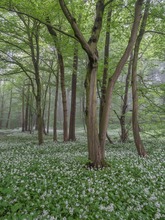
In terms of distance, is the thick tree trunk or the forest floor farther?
the thick tree trunk

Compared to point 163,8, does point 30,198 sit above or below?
below

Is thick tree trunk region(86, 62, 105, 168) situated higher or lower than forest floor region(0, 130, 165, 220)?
higher

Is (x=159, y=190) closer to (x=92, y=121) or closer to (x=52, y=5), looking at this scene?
(x=92, y=121)

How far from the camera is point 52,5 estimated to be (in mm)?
9969

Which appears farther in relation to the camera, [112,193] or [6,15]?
[6,15]

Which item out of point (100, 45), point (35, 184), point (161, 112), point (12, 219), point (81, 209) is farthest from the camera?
point (100, 45)

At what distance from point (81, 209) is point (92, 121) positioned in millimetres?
3432

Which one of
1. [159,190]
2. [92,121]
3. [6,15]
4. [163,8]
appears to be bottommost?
[159,190]

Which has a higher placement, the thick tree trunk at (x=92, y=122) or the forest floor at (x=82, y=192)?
the thick tree trunk at (x=92, y=122)

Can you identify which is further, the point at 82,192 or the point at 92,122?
the point at 92,122

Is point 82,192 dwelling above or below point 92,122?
below

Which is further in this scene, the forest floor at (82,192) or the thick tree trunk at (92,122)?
the thick tree trunk at (92,122)

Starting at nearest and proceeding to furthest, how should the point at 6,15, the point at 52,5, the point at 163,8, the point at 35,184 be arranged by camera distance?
the point at 35,184, the point at 163,8, the point at 52,5, the point at 6,15

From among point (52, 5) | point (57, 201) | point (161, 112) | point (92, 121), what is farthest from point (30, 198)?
point (161, 112)
